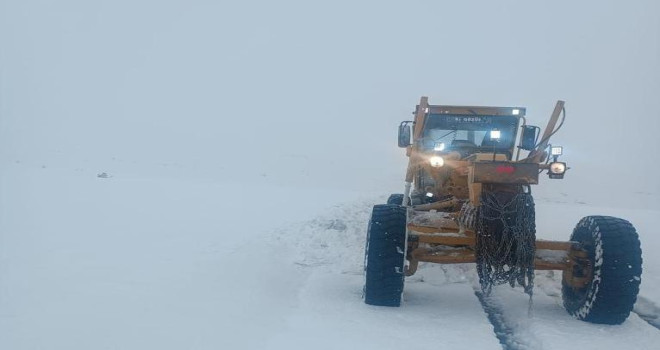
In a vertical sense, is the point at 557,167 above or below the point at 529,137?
below

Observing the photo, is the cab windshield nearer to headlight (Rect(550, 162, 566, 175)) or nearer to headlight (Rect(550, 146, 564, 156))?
headlight (Rect(550, 146, 564, 156))

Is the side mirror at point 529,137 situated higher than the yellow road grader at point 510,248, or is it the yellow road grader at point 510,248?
the side mirror at point 529,137

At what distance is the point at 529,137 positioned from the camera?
6.98 m

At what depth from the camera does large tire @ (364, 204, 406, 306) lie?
510cm

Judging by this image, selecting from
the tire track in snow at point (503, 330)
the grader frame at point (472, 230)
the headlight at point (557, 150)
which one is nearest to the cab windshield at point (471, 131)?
the grader frame at point (472, 230)

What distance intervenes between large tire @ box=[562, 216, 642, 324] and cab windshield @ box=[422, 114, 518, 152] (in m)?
2.61

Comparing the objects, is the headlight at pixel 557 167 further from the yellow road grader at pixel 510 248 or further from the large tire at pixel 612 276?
the large tire at pixel 612 276

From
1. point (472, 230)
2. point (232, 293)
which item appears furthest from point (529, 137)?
point (232, 293)

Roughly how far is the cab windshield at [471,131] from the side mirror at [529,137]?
506 mm

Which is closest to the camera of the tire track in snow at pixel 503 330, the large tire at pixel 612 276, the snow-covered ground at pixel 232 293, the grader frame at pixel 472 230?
the snow-covered ground at pixel 232 293

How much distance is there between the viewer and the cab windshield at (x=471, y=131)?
7.53 meters

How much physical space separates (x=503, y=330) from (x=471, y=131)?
3560mm

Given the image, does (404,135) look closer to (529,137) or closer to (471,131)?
(471,131)

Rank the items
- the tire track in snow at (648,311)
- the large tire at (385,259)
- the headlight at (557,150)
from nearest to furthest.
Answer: the large tire at (385,259), the tire track in snow at (648,311), the headlight at (557,150)
